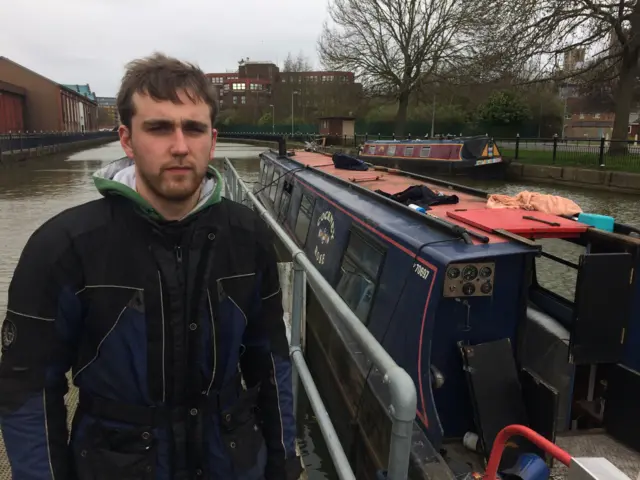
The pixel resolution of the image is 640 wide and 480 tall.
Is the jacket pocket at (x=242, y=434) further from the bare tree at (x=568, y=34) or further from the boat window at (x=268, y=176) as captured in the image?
the bare tree at (x=568, y=34)

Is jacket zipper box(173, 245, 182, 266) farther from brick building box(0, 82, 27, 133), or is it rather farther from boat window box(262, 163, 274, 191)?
brick building box(0, 82, 27, 133)

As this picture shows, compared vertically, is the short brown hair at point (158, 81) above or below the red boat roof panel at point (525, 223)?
above

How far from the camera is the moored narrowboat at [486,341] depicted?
10.4ft

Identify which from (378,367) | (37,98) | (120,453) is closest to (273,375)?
(378,367)

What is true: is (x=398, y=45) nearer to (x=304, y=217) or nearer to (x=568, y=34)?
(x=568, y=34)

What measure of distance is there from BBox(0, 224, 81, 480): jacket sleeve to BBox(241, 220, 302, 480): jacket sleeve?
0.61m

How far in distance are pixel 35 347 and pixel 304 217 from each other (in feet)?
18.5

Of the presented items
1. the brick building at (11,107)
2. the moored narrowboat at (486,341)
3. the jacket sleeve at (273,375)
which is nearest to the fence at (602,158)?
the moored narrowboat at (486,341)

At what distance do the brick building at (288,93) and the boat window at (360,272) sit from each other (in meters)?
32.3

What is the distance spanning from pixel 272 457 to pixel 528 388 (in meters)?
2.25

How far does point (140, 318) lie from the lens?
1.52 metres

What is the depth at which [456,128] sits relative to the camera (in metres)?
49.2

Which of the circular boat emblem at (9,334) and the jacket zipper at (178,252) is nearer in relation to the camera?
the circular boat emblem at (9,334)

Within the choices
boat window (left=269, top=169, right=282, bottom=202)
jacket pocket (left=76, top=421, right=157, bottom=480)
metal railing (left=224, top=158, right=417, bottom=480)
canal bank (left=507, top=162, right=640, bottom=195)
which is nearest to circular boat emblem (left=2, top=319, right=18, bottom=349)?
jacket pocket (left=76, top=421, right=157, bottom=480)
